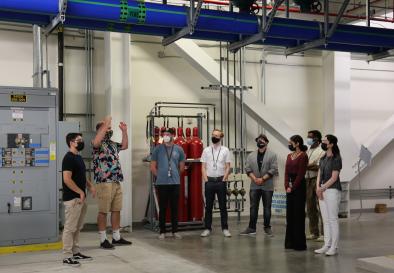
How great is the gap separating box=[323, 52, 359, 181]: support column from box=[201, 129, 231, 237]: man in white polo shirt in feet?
10.4

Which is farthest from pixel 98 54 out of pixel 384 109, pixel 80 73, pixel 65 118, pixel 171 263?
pixel 384 109

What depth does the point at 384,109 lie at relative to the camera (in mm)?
10734

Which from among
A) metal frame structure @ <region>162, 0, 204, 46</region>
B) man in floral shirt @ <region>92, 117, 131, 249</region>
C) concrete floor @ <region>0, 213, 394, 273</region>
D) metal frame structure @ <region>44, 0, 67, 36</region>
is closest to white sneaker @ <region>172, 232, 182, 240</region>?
concrete floor @ <region>0, 213, 394, 273</region>

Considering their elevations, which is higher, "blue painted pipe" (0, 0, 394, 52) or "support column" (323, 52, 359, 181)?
"blue painted pipe" (0, 0, 394, 52)

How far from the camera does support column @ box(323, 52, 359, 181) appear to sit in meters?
9.66

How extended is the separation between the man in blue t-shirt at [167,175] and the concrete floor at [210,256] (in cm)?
32

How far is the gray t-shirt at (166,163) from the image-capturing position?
23.3 ft

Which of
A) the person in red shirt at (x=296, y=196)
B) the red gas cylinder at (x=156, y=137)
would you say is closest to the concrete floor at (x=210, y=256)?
the person in red shirt at (x=296, y=196)

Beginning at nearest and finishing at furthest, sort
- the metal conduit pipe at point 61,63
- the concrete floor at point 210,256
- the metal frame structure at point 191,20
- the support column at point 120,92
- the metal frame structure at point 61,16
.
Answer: the metal frame structure at point 61,16 < the concrete floor at point 210,256 < the metal frame structure at point 191,20 < the support column at point 120,92 < the metal conduit pipe at point 61,63

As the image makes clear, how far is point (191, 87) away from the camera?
9.23 meters

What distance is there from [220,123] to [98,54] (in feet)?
8.27

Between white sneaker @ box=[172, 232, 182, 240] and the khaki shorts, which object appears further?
white sneaker @ box=[172, 232, 182, 240]

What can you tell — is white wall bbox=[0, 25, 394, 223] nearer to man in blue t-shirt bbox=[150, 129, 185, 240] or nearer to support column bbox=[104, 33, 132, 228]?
support column bbox=[104, 33, 132, 228]

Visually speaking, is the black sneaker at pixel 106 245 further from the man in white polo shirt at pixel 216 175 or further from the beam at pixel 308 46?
the beam at pixel 308 46
